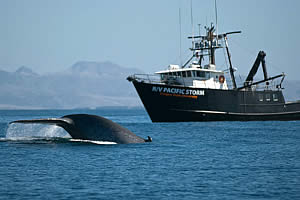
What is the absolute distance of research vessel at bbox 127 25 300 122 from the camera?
63.6 meters

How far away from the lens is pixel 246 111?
6944cm

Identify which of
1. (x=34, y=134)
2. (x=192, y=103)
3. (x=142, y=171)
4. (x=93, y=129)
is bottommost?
(x=142, y=171)

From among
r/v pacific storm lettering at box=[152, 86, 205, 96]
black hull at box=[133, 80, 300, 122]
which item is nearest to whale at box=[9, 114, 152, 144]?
r/v pacific storm lettering at box=[152, 86, 205, 96]

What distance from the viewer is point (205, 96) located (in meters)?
63.8

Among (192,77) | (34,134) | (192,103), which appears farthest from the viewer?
(192,77)

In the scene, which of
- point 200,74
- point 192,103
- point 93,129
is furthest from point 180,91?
point 93,129

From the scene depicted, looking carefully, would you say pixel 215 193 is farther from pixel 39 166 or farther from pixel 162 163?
pixel 39 166

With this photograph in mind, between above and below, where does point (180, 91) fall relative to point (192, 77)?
below

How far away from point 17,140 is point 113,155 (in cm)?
1172

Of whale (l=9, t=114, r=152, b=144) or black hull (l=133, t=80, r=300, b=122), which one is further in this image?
black hull (l=133, t=80, r=300, b=122)

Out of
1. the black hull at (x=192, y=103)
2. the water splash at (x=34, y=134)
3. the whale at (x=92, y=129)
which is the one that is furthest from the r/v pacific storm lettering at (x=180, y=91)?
the whale at (x=92, y=129)

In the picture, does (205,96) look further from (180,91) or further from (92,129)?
(92,129)

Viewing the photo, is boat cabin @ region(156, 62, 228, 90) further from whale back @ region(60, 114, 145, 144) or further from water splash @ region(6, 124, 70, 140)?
whale back @ region(60, 114, 145, 144)

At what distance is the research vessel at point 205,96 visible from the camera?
63.6 m
